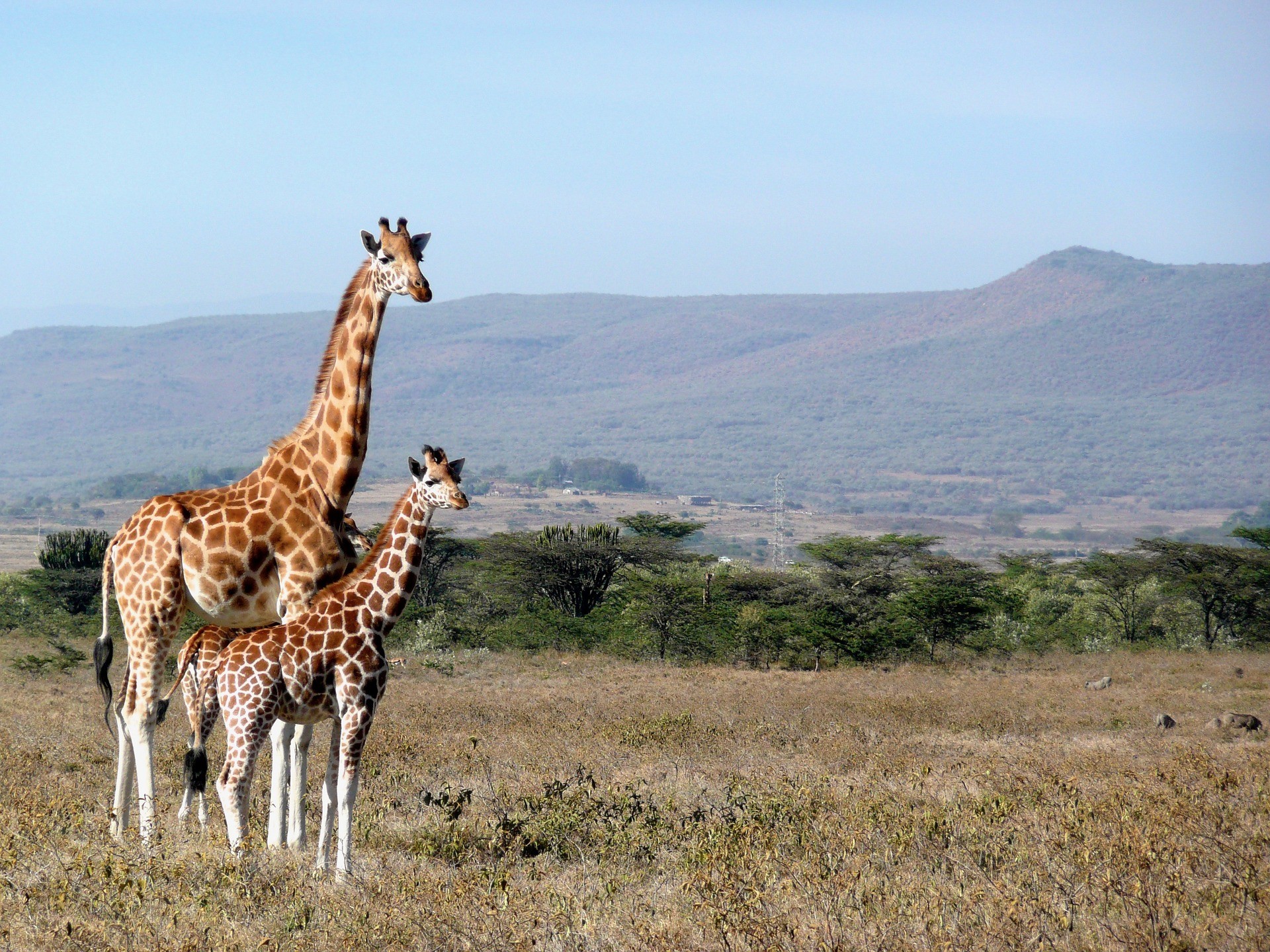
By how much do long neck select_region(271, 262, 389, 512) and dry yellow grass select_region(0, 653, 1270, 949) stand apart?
254 cm

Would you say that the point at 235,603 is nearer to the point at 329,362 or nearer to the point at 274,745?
the point at 274,745

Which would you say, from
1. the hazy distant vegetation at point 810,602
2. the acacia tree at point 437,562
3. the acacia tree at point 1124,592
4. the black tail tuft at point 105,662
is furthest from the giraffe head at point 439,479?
the acacia tree at point 1124,592

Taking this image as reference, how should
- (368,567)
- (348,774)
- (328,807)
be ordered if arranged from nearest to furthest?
(348,774) < (328,807) < (368,567)

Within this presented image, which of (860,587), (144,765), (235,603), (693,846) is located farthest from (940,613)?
(144,765)

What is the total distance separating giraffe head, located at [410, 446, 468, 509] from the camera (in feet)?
26.8

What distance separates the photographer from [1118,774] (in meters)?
12.4

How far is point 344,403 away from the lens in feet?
30.1

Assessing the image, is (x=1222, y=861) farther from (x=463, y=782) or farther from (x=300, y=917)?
(x=463, y=782)

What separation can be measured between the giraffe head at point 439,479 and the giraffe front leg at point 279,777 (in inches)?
71.8

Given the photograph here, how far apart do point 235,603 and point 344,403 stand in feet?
4.99

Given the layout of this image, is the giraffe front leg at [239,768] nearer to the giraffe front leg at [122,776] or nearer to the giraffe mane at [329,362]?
the giraffe front leg at [122,776]

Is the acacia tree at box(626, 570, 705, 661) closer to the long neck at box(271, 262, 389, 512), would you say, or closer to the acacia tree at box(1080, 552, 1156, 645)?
the acacia tree at box(1080, 552, 1156, 645)

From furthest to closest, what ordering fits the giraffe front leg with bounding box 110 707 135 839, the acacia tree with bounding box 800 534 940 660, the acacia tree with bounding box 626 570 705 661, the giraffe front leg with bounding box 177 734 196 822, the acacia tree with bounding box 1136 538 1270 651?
1. the acacia tree with bounding box 1136 538 1270 651
2. the acacia tree with bounding box 626 570 705 661
3. the acacia tree with bounding box 800 534 940 660
4. the giraffe front leg with bounding box 110 707 135 839
5. the giraffe front leg with bounding box 177 734 196 822

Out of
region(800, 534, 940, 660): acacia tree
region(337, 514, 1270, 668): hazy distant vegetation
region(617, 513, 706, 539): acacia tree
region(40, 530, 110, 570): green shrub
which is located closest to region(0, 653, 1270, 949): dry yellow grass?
region(800, 534, 940, 660): acacia tree
